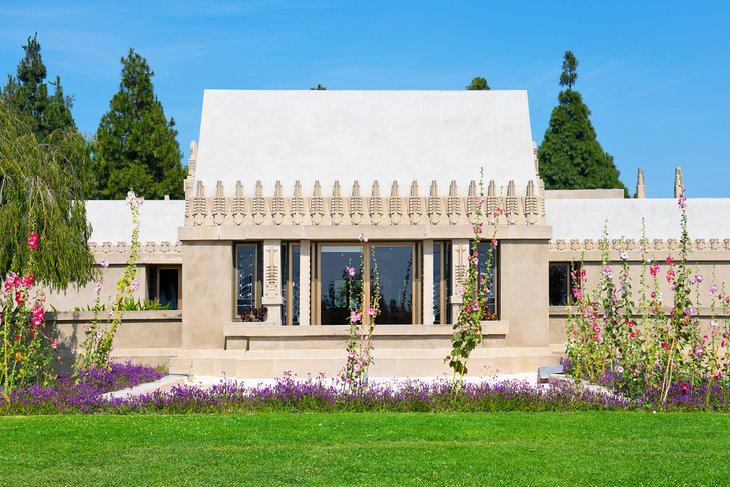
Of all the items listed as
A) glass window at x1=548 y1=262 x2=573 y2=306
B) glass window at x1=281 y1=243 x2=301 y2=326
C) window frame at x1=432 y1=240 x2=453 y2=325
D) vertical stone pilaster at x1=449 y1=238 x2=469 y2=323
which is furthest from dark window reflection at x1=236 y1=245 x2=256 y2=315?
glass window at x1=548 y1=262 x2=573 y2=306

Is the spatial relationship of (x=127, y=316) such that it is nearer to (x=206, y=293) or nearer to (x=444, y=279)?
(x=206, y=293)

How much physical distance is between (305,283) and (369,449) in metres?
12.2

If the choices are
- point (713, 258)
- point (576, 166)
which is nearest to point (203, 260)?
point (713, 258)

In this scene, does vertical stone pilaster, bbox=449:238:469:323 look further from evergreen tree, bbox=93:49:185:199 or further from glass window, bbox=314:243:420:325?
evergreen tree, bbox=93:49:185:199

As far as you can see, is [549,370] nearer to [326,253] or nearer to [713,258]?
[326,253]

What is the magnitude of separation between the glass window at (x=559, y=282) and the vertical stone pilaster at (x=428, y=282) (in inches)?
345

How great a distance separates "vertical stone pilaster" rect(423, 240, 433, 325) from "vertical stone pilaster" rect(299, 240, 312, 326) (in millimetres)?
2738

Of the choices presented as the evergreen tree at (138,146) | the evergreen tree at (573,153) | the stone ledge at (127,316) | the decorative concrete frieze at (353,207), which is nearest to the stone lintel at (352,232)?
the decorative concrete frieze at (353,207)

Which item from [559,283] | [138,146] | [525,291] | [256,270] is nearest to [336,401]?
[256,270]

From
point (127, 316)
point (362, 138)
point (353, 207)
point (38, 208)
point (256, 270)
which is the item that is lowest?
point (127, 316)

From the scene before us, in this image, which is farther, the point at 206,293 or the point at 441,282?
the point at 441,282

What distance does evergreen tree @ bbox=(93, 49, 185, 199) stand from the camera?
168 feet

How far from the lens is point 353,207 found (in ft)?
76.5

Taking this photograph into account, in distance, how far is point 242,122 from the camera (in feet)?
82.3
